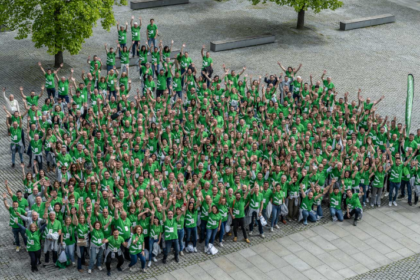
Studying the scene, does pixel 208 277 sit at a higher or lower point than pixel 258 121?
lower

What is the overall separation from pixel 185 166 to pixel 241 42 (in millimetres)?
14703

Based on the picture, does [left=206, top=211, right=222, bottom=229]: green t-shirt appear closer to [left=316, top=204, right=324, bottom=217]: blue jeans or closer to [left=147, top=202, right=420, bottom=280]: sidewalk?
[left=147, top=202, right=420, bottom=280]: sidewalk

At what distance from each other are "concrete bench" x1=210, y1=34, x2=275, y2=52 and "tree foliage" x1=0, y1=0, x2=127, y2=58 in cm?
669

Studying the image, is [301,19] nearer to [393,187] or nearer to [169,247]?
[393,187]

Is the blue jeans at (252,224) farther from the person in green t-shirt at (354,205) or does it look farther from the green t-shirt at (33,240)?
the green t-shirt at (33,240)

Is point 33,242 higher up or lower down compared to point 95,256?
higher up

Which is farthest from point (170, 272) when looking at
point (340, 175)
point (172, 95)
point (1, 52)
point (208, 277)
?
point (1, 52)

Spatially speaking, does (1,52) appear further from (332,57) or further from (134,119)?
(332,57)

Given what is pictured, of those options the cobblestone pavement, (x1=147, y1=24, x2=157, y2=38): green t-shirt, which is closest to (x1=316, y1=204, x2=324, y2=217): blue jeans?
the cobblestone pavement

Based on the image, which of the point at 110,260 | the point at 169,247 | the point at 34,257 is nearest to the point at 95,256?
the point at 110,260

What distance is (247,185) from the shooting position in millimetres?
21109

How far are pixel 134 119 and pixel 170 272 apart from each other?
6.85 meters

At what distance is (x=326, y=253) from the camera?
20375 millimetres

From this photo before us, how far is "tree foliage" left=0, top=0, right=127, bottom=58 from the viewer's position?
2972cm
